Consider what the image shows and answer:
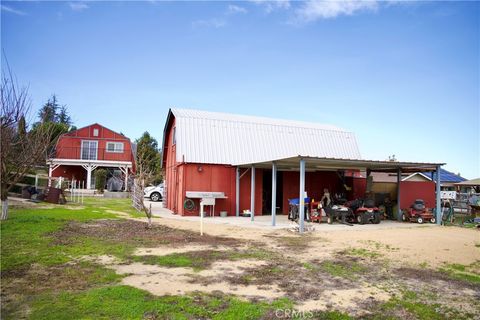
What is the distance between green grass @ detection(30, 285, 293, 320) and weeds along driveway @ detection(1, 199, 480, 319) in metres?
0.01

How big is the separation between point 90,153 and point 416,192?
29.5 meters

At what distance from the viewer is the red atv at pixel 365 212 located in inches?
583

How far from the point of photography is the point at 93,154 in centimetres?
3512

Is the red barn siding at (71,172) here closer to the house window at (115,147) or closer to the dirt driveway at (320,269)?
the house window at (115,147)

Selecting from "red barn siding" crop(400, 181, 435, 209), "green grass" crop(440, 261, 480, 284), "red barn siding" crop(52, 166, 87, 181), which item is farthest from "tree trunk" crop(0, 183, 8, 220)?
"red barn siding" crop(52, 166, 87, 181)

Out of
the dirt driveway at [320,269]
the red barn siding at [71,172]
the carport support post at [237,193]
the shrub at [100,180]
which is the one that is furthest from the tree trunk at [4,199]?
the red barn siding at [71,172]

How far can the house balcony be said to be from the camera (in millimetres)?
34312

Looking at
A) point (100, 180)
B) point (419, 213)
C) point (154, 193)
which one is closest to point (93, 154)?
point (100, 180)

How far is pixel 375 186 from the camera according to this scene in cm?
1866

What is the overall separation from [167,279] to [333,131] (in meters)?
19.4

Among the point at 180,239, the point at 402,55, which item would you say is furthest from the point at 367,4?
the point at 180,239

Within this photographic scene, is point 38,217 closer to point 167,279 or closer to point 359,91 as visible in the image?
point 167,279

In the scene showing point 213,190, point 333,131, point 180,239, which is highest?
point 333,131

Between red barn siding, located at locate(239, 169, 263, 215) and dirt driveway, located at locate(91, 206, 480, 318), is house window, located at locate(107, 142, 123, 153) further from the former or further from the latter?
dirt driveway, located at locate(91, 206, 480, 318)
